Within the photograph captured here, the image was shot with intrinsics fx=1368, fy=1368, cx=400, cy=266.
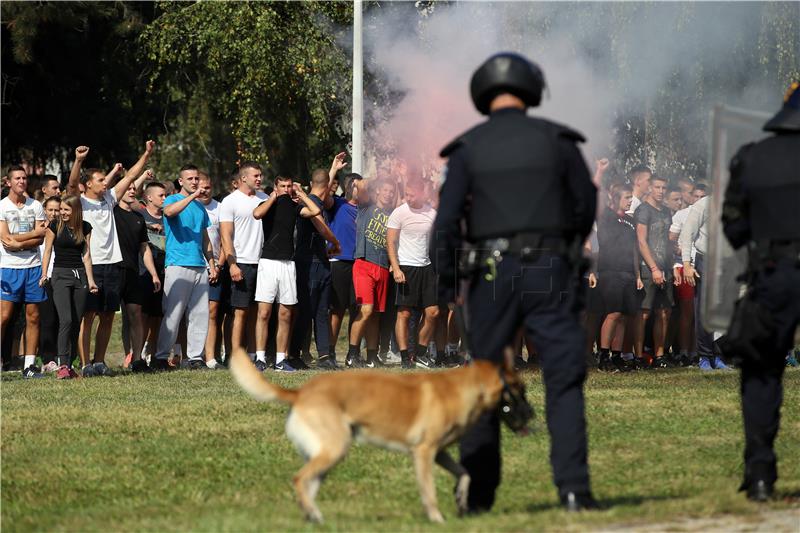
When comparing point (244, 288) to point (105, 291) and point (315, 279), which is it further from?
point (105, 291)

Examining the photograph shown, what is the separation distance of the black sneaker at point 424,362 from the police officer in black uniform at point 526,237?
8.88 meters

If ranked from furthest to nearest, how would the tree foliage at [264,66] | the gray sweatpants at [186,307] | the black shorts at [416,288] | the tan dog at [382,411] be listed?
the tree foliage at [264,66] → the black shorts at [416,288] → the gray sweatpants at [186,307] → the tan dog at [382,411]

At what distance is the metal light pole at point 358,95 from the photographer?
63.2 ft

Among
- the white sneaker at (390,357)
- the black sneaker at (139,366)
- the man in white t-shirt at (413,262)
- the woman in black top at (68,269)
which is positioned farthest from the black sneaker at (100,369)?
the white sneaker at (390,357)

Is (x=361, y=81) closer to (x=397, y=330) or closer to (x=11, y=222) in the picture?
(x=397, y=330)

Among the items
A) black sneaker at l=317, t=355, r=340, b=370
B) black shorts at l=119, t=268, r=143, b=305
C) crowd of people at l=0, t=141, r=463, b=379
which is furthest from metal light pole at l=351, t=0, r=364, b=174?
black shorts at l=119, t=268, r=143, b=305

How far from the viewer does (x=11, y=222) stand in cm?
1408

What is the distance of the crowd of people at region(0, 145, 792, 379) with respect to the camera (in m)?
14.1

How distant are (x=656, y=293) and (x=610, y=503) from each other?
382 inches

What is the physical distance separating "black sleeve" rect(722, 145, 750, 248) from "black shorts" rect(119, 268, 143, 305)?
8783 mm

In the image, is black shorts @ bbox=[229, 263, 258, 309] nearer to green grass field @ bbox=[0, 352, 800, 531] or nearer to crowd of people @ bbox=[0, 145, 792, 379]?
crowd of people @ bbox=[0, 145, 792, 379]

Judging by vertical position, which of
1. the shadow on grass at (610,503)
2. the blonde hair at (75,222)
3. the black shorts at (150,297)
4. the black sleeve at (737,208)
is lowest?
the shadow on grass at (610,503)

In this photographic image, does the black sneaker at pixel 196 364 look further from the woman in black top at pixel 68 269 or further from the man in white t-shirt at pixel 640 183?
the man in white t-shirt at pixel 640 183

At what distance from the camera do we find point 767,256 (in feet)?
22.5
